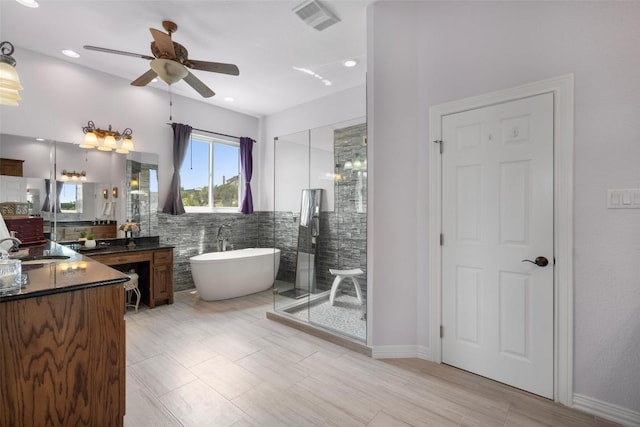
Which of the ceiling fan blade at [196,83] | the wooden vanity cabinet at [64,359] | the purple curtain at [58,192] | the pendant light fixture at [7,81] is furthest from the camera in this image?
the purple curtain at [58,192]

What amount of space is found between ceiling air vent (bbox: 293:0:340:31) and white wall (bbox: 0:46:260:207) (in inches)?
109

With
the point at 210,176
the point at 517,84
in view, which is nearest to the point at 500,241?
the point at 517,84

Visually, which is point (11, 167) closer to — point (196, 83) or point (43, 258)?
point (43, 258)

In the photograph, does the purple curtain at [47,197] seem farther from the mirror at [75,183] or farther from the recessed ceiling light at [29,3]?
the recessed ceiling light at [29,3]

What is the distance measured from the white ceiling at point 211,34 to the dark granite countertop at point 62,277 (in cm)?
224

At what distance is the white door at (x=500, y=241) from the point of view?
1981 millimetres

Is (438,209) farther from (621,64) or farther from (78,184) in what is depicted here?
(78,184)

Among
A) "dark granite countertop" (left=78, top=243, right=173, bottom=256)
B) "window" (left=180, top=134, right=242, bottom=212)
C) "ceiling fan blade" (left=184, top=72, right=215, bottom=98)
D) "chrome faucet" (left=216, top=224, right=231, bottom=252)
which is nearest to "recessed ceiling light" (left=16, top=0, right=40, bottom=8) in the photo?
"ceiling fan blade" (left=184, top=72, right=215, bottom=98)

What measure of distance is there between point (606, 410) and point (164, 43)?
403 centimetres

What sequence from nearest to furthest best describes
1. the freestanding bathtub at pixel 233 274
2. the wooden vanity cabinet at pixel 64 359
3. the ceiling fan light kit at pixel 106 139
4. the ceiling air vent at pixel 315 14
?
1. the wooden vanity cabinet at pixel 64 359
2. the ceiling air vent at pixel 315 14
3. the ceiling fan light kit at pixel 106 139
4. the freestanding bathtub at pixel 233 274

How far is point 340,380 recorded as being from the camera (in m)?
2.17

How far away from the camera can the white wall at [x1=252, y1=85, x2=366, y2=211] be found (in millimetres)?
4242

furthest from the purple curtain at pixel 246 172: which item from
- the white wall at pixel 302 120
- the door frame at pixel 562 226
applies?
the door frame at pixel 562 226

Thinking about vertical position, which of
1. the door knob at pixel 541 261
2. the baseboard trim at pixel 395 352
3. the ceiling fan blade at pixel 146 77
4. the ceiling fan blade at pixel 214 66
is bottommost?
the baseboard trim at pixel 395 352
